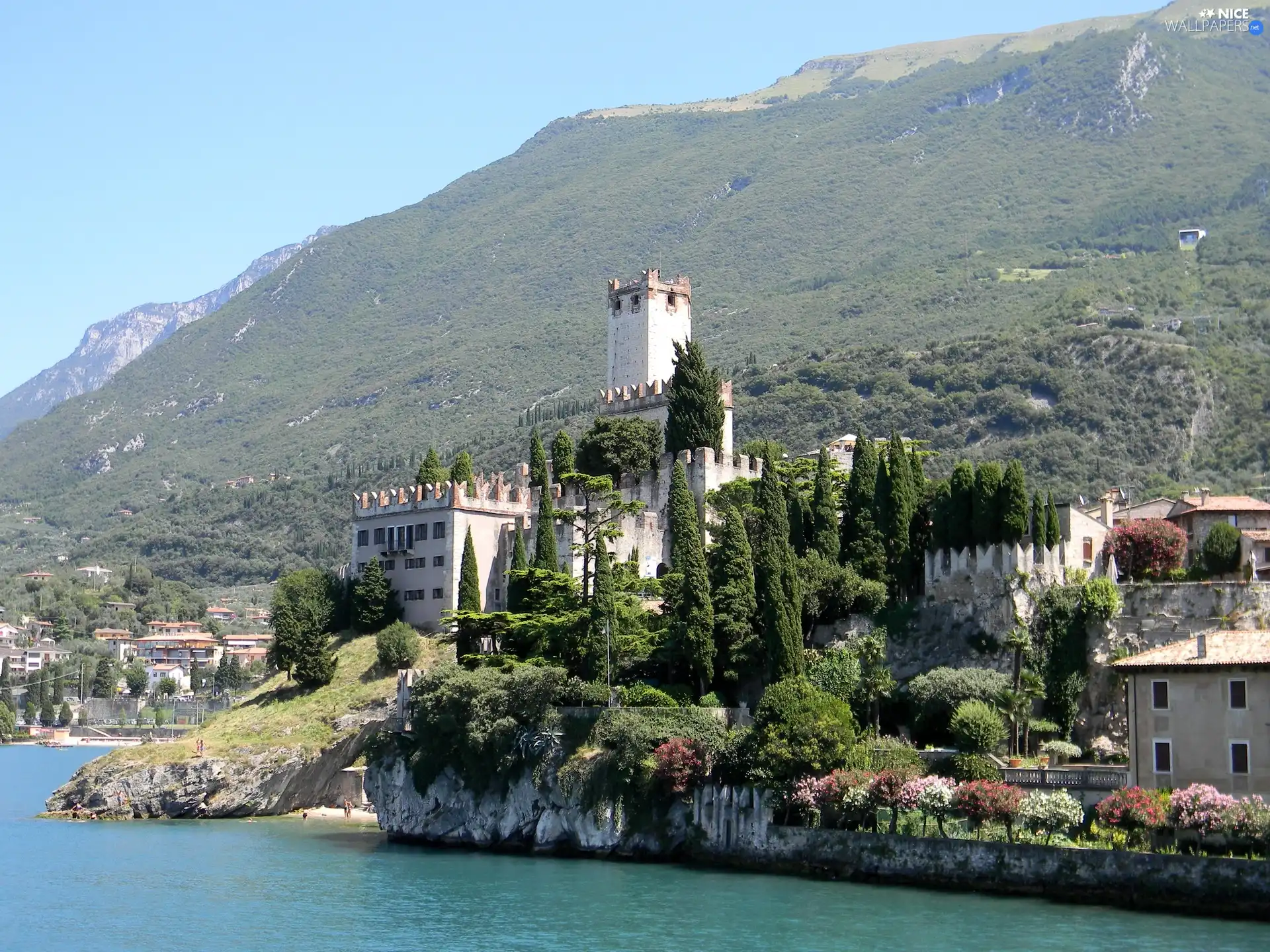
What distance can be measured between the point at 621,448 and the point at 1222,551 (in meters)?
28.4

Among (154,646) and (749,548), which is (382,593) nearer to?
(749,548)

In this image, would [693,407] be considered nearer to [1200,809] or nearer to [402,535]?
[402,535]

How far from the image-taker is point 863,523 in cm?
6900

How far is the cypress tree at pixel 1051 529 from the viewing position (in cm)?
6334

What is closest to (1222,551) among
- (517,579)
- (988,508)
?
(988,508)

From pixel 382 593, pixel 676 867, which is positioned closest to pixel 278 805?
pixel 382 593

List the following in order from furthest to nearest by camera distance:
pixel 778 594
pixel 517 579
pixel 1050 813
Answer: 1. pixel 517 579
2. pixel 778 594
3. pixel 1050 813

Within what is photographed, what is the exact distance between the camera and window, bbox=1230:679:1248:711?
4966 centimetres

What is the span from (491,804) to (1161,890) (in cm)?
2781

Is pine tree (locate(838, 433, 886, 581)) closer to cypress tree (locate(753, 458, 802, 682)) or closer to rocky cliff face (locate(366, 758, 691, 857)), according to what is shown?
cypress tree (locate(753, 458, 802, 682))

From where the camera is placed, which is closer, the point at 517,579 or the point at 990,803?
the point at 990,803

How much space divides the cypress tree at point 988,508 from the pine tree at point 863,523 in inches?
192

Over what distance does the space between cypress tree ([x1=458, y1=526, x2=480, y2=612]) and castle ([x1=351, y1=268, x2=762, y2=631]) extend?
43.8 inches

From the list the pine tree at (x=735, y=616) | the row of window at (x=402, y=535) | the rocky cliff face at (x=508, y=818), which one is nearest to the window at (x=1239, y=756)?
the rocky cliff face at (x=508, y=818)
